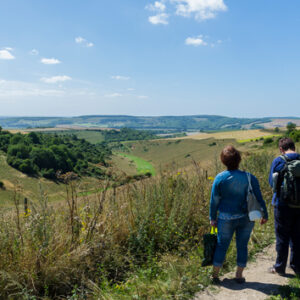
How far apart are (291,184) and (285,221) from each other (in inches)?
21.8

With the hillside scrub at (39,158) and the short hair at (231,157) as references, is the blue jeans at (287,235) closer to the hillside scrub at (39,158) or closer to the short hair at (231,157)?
the short hair at (231,157)

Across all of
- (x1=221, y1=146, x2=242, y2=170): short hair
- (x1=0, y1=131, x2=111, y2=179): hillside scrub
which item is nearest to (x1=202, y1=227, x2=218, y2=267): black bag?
(x1=221, y1=146, x2=242, y2=170): short hair

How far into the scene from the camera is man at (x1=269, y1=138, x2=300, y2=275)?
3.59m

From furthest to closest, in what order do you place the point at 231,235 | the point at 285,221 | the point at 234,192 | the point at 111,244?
the point at 111,244 → the point at 285,221 → the point at 231,235 → the point at 234,192

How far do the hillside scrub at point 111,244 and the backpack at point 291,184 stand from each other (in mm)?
1251

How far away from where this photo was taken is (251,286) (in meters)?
3.30

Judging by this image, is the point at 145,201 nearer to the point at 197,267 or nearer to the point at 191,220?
the point at 191,220

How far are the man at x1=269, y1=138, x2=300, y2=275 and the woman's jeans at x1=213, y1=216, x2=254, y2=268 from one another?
2.09 ft

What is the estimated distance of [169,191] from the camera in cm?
531

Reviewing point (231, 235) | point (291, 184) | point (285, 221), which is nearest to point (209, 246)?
point (231, 235)

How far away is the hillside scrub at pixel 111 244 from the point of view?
316 cm

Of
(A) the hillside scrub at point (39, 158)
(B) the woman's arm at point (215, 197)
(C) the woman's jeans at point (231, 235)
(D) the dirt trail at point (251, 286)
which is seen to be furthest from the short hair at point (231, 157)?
(A) the hillside scrub at point (39, 158)

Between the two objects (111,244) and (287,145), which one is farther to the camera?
(111,244)

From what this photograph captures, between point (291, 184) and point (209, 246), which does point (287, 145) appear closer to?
point (291, 184)
